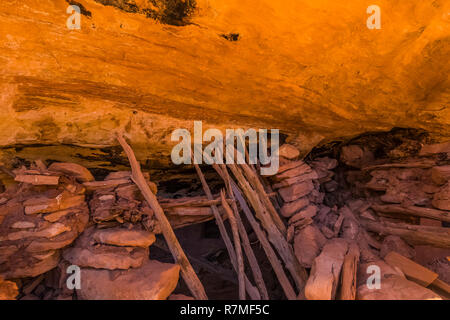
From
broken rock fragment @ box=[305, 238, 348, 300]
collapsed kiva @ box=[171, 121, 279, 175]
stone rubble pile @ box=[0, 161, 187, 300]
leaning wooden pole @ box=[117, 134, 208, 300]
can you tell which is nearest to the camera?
broken rock fragment @ box=[305, 238, 348, 300]

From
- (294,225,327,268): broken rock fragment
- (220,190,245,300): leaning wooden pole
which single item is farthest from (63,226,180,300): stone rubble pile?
(294,225,327,268): broken rock fragment

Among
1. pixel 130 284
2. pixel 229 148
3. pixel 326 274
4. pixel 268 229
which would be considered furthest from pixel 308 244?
pixel 130 284

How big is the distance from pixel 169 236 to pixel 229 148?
6.62ft

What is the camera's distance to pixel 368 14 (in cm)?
257

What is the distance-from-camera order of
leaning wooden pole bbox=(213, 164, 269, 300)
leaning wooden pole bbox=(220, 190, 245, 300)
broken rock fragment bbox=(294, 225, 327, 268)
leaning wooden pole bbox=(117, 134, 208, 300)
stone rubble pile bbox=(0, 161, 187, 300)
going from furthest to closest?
leaning wooden pole bbox=(213, 164, 269, 300), broken rock fragment bbox=(294, 225, 327, 268), leaning wooden pole bbox=(220, 190, 245, 300), leaning wooden pole bbox=(117, 134, 208, 300), stone rubble pile bbox=(0, 161, 187, 300)

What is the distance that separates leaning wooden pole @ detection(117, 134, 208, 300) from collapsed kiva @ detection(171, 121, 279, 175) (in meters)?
0.90

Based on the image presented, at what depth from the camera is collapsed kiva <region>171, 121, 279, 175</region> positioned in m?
4.21

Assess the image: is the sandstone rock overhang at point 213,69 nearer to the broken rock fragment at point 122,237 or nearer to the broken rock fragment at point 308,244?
the broken rock fragment at point 122,237

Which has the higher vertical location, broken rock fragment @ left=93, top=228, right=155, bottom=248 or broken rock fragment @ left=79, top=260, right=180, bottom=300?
broken rock fragment @ left=93, top=228, right=155, bottom=248

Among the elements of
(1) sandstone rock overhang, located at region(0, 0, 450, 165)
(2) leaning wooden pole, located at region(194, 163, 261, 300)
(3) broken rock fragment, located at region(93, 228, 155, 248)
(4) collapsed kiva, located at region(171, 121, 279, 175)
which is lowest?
Answer: (2) leaning wooden pole, located at region(194, 163, 261, 300)

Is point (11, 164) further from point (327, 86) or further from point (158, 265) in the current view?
point (327, 86)

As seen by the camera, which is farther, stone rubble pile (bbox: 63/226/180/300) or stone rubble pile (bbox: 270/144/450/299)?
stone rubble pile (bbox: 270/144/450/299)

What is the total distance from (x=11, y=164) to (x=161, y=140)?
7.22 ft

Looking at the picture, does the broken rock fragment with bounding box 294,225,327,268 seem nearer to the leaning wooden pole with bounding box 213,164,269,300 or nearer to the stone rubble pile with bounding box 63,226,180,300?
the leaning wooden pole with bounding box 213,164,269,300
